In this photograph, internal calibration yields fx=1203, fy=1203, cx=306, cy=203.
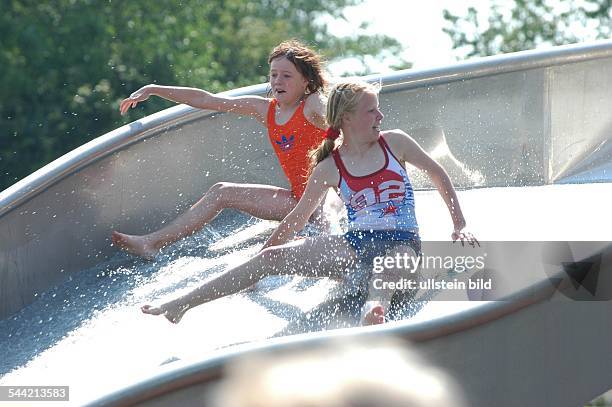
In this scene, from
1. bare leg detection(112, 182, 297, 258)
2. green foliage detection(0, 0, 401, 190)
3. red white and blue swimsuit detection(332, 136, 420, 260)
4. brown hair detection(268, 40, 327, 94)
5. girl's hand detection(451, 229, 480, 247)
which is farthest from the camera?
green foliage detection(0, 0, 401, 190)

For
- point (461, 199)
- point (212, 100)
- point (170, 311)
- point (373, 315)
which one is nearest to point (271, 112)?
point (212, 100)

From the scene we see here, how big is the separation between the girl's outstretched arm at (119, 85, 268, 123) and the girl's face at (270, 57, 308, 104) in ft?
0.61

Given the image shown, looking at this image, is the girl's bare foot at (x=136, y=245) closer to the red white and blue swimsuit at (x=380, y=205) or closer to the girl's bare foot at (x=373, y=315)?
the red white and blue swimsuit at (x=380, y=205)

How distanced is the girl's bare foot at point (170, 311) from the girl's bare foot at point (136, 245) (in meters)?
0.74

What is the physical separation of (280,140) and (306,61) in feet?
1.05

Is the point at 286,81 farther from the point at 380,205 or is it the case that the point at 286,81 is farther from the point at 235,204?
the point at 380,205

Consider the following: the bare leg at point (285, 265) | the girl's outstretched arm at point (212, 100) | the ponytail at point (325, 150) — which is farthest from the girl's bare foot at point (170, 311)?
the girl's outstretched arm at point (212, 100)

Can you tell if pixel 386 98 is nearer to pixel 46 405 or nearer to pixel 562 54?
pixel 562 54

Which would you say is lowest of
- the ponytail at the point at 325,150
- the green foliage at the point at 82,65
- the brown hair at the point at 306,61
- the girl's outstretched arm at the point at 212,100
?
the green foliage at the point at 82,65

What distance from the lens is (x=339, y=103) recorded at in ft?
12.1

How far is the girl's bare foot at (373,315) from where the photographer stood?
3.24 m

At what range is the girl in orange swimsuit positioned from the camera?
4.25 m

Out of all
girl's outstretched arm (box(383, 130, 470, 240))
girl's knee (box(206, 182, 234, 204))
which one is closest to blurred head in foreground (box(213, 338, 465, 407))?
girl's outstretched arm (box(383, 130, 470, 240))

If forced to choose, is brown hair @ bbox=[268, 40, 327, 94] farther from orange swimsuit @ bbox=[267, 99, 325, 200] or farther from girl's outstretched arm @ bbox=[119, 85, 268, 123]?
girl's outstretched arm @ bbox=[119, 85, 268, 123]
